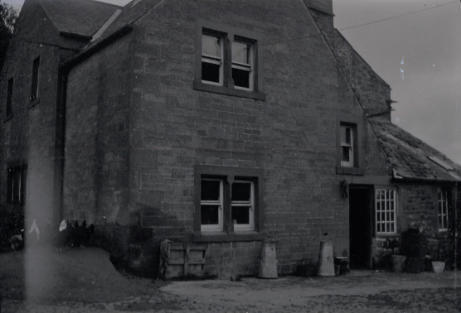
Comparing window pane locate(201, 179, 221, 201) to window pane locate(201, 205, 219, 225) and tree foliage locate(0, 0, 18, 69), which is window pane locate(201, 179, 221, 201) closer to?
window pane locate(201, 205, 219, 225)

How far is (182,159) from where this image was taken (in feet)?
44.0

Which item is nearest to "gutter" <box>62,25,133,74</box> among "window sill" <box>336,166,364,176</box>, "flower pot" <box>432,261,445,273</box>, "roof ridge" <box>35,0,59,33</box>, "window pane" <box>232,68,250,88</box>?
"roof ridge" <box>35,0,59,33</box>

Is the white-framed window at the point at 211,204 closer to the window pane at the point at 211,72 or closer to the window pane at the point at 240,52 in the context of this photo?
the window pane at the point at 211,72

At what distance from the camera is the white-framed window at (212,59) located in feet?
47.0

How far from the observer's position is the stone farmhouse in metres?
13.1

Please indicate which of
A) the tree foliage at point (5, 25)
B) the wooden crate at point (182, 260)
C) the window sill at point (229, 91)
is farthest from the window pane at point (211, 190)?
the tree foliage at point (5, 25)

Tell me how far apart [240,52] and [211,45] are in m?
0.92

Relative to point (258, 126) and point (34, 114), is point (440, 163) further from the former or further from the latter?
point (34, 114)

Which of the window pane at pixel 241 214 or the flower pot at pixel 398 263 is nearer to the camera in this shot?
the window pane at pixel 241 214

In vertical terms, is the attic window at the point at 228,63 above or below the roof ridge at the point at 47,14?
below

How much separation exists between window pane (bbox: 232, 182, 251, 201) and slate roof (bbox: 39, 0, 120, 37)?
22.1 ft

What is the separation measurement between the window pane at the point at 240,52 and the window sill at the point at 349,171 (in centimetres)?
430

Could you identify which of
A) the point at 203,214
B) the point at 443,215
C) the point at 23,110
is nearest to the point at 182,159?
the point at 203,214

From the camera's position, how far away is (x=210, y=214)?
14.1 meters
